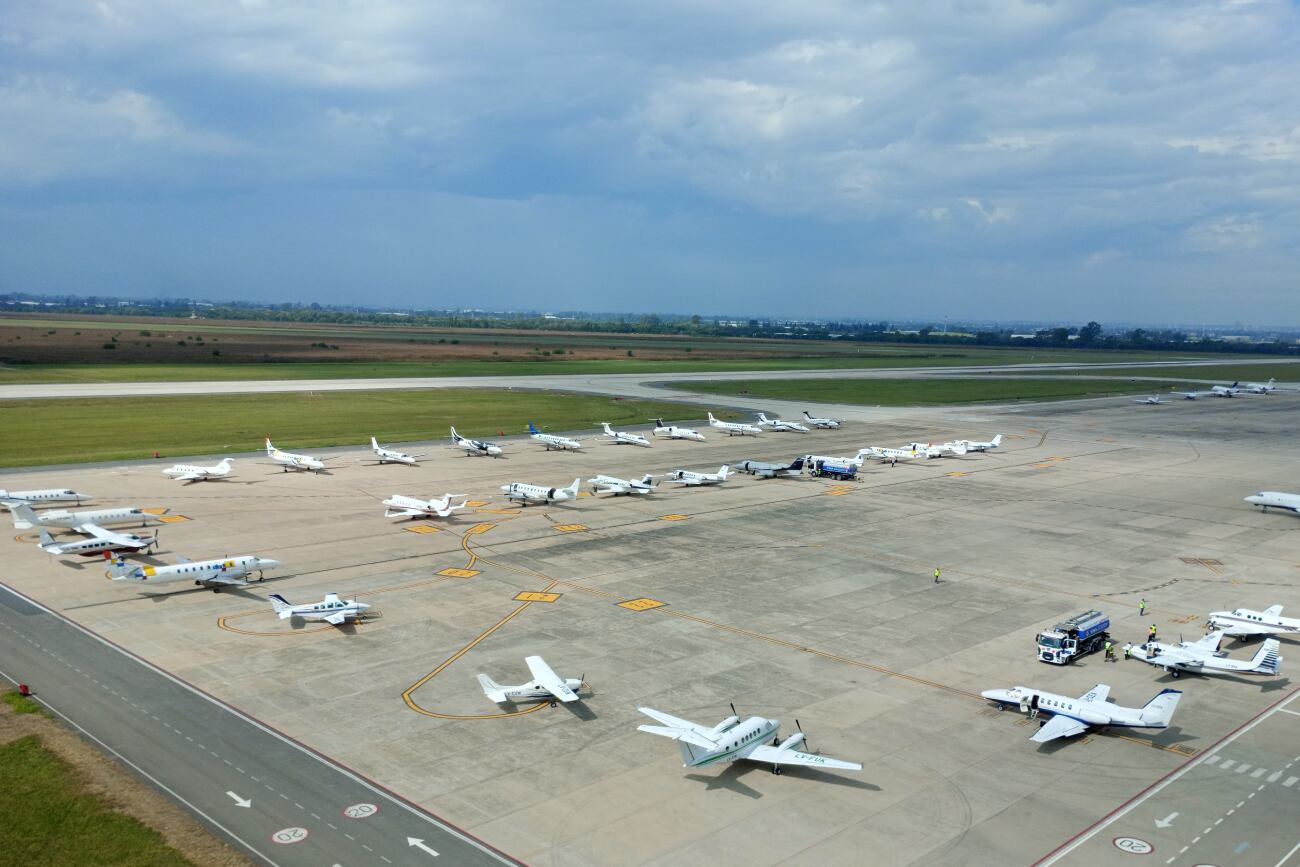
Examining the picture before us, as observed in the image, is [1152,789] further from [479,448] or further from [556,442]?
[556,442]

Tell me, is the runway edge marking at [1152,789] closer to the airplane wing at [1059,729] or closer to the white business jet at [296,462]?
the airplane wing at [1059,729]

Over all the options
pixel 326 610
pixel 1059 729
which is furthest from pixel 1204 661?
pixel 326 610

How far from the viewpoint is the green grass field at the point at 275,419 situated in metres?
110

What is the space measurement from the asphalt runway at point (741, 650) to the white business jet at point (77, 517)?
6.41 ft

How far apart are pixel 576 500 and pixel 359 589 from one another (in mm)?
32135

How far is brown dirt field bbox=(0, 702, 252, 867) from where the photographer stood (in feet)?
96.8

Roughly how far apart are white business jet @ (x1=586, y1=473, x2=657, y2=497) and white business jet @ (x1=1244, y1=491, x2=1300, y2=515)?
2337 inches

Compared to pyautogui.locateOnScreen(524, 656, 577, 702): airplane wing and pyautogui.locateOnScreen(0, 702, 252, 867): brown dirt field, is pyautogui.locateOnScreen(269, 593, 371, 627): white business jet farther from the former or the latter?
pyautogui.locateOnScreen(524, 656, 577, 702): airplane wing

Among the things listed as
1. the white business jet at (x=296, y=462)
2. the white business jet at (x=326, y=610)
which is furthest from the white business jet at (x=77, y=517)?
the white business jet at (x=326, y=610)

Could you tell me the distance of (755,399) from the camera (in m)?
183

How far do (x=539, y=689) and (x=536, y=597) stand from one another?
645 inches

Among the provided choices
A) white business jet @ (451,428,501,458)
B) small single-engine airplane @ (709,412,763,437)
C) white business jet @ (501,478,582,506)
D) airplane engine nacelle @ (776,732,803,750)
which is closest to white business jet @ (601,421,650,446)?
small single-engine airplane @ (709,412,763,437)

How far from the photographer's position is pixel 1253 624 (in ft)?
167

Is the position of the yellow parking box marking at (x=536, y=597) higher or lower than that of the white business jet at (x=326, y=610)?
lower
